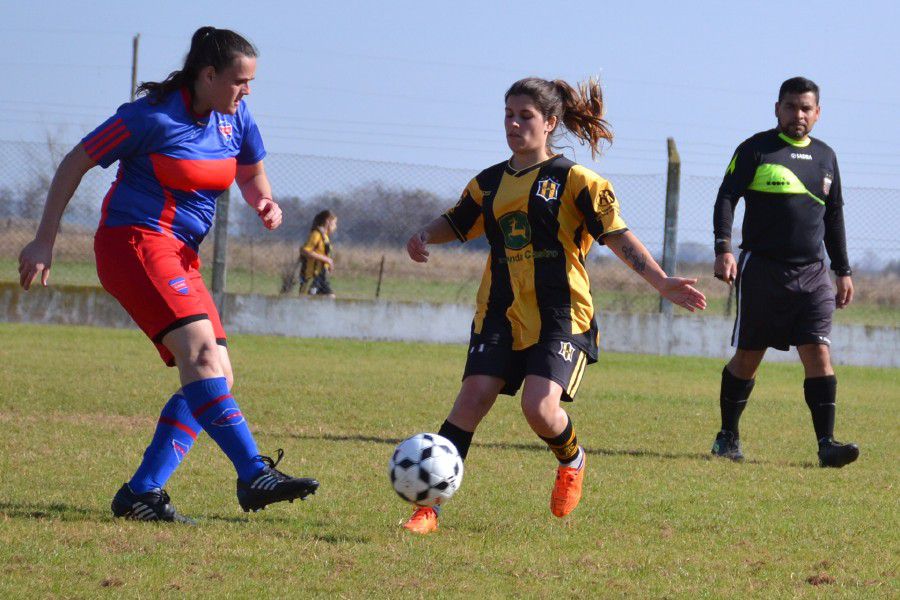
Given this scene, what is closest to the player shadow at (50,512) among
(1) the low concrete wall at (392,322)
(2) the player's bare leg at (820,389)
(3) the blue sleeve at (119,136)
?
(3) the blue sleeve at (119,136)

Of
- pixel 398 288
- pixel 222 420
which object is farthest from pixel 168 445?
pixel 398 288

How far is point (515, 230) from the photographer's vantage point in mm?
5156

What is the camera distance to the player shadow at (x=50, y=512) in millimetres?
4770

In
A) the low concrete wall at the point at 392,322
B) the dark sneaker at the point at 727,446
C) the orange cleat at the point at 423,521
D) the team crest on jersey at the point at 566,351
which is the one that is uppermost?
the team crest on jersey at the point at 566,351

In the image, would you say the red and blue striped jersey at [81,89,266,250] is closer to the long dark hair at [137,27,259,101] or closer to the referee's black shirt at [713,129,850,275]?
the long dark hair at [137,27,259,101]

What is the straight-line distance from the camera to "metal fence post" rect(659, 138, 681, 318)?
14.4m

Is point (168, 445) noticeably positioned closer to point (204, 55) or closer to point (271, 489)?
point (271, 489)

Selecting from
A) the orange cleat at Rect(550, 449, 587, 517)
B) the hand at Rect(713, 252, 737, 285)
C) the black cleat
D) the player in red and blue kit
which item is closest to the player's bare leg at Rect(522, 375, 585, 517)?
the orange cleat at Rect(550, 449, 587, 517)

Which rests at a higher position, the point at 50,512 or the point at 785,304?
the point at 785,304

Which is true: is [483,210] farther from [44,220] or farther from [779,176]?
[779,176]

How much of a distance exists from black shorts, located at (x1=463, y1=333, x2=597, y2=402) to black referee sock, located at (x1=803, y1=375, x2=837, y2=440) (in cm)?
257

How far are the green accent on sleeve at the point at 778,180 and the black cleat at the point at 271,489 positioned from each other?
12.3ft

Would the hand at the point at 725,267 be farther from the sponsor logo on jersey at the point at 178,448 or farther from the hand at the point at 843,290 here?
the sponsor logo on jersey at the point at 178,448

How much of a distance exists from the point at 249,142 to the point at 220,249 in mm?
9220
